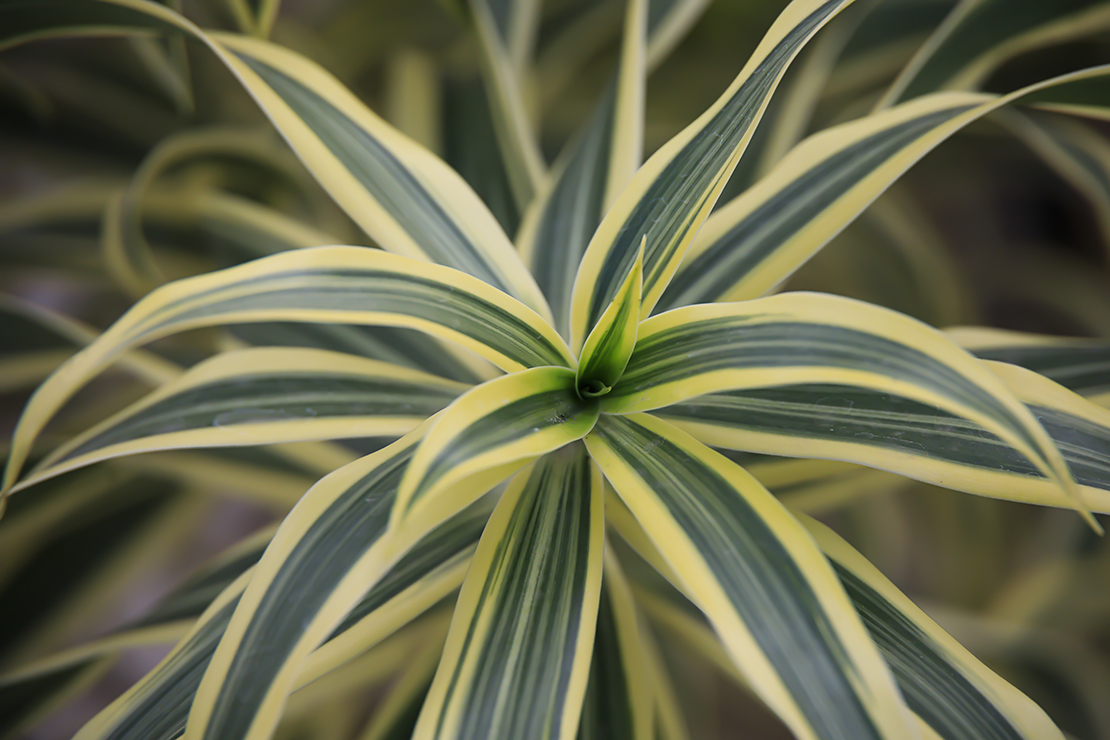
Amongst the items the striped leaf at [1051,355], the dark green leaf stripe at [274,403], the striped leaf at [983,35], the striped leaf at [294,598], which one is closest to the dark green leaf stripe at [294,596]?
the striped leaf at [294,598]

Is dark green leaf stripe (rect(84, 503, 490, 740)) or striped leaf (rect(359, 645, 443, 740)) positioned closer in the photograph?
dark green leaf stripe (rect(84, 503, 490, 740))

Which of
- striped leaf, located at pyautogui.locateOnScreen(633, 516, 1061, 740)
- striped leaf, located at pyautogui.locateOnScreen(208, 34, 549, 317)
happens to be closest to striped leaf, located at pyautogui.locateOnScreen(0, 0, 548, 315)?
striped leaf, located at pyautogui.locateOnScreen(208, 34, 549, 317)

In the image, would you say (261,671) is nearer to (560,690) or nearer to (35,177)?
(560,690)

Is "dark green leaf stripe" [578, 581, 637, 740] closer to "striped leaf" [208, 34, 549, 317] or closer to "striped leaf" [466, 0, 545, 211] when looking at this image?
"striped leaf" [208, 34, 549, 317]

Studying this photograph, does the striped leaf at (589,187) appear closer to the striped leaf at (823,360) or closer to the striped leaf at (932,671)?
the striped leaf at (823,360)

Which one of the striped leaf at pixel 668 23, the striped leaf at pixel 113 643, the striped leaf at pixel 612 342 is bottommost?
the striped leaf at pixel 113 643

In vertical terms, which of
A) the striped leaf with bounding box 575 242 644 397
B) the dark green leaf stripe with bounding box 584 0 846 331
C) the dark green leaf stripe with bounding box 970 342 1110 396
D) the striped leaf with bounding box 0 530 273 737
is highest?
the dark green leaf stripe with bounding box 584 0 846 331

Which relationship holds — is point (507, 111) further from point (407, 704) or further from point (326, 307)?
point (407, 704)
